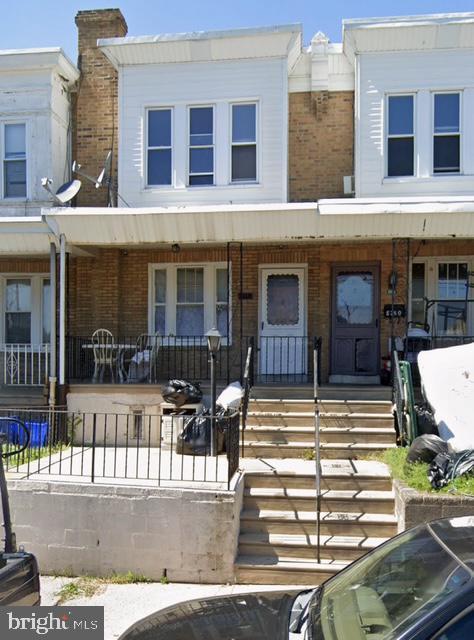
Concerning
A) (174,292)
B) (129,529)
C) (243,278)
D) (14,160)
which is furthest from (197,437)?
(14,160)

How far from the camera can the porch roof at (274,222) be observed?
8406 mm

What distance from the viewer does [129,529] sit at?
578 cm

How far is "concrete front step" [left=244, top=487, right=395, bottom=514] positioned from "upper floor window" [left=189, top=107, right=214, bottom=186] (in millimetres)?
6493

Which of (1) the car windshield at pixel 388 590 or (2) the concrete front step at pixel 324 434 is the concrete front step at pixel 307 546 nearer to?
(2) the concrete front step at pixel 324 434

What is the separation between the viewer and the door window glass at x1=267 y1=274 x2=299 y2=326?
10.8 metres

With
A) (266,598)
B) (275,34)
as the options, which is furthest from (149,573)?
(275,34)

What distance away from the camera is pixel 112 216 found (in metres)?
8.91

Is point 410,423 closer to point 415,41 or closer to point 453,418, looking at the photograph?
point 453,418

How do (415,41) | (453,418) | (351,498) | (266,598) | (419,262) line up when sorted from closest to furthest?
(266,598) < (351,498) < (453,418) < (415,41) < (419,262)

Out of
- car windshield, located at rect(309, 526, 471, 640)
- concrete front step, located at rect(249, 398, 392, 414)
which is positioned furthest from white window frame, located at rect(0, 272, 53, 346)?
car windshield, located at rect(309, 526, 471, 640)

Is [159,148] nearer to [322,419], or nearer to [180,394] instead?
[180,394]

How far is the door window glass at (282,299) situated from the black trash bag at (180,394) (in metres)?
2.58

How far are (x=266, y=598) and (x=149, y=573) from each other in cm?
293

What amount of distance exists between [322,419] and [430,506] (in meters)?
2.80
